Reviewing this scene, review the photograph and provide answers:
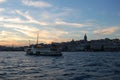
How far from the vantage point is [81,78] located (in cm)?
3328

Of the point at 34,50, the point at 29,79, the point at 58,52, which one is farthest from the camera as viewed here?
the point at 34,50

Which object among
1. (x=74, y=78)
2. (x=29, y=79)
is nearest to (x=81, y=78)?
(x=74, y=78)

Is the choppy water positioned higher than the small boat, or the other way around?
the small boat

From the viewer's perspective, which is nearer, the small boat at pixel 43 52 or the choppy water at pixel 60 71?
the choppy water at pixel 60 71

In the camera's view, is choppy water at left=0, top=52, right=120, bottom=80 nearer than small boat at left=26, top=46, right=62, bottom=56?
Yes

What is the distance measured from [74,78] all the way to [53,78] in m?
2.45

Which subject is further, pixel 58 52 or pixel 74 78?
pixel 58 52

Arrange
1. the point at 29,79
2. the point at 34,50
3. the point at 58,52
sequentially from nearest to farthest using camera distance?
the point at 29,79, the point at 58,52, the point at 34,50

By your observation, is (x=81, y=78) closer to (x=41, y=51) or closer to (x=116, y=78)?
(x=116, y=78)

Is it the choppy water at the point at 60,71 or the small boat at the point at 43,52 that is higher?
the small boat at the point at 43,52

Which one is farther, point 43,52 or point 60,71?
point 43,52

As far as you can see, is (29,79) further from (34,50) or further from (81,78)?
(34,50)

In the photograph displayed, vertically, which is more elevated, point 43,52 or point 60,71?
point 43,52

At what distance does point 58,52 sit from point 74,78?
83190 millimetres
